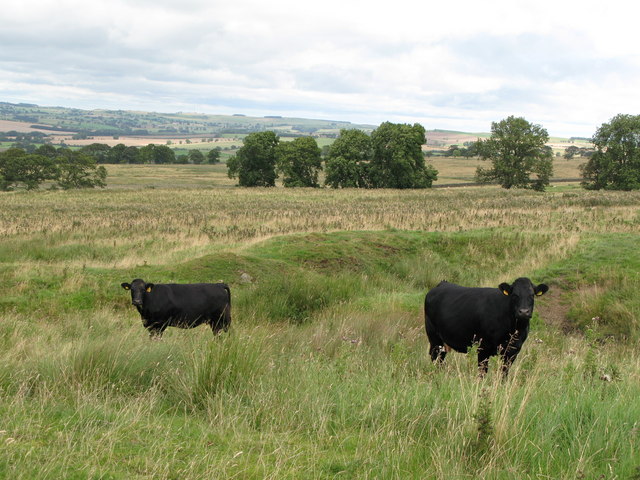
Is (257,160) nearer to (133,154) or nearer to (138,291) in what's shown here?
(138,291)

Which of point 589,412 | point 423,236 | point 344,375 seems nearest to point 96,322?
point 344,375

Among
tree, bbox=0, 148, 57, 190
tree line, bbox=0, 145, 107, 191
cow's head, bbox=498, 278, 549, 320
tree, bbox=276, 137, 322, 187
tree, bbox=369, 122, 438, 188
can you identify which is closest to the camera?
cow's head, bbox=498, 278, 549, 320

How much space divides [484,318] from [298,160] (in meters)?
70.9

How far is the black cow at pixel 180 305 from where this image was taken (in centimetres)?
1051

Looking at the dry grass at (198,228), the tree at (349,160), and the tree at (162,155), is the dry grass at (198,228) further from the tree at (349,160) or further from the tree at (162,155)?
the tree at (162,155)

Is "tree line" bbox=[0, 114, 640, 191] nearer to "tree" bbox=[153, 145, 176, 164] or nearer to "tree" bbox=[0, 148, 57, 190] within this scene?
"tree" bbox=[0, 148, 57, 190]

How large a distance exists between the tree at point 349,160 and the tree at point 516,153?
16112 mm

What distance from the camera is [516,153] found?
73.1 meters

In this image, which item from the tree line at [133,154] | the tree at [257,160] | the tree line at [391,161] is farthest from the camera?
the tree line at [133,154]

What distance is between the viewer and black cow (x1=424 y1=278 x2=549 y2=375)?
7.75 metres

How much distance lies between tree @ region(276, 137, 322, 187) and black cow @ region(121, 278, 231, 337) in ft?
220

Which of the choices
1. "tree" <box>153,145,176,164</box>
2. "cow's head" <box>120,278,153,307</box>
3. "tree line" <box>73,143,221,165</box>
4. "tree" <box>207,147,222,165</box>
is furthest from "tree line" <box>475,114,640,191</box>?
"tree" <box>153,145,176,164</box>

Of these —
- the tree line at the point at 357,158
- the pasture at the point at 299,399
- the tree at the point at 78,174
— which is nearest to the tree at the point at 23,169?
the tree at the point at 78,174

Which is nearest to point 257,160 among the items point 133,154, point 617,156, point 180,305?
point 617,156
